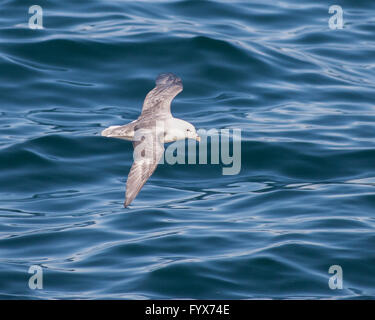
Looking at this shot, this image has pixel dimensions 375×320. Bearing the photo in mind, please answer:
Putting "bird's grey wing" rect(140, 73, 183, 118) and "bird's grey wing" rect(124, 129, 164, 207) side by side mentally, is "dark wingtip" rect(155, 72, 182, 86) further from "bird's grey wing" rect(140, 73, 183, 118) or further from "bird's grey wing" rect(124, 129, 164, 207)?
"bird's grey wing" rect(124, 129, 164, 207)

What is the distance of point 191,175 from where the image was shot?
1459 centimetres

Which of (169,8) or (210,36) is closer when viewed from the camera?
(210,36)

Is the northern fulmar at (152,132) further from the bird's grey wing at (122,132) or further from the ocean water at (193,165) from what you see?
the ocean water at (193,165)

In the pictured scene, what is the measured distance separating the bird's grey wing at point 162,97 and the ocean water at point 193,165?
166cm

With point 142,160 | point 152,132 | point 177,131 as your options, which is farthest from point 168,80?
point 142,160

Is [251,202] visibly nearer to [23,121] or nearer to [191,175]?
[191,175]

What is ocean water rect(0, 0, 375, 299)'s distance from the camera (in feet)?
39.0

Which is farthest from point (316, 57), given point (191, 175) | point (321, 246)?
point (321, 246)

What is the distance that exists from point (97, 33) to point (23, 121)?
10.9 feet

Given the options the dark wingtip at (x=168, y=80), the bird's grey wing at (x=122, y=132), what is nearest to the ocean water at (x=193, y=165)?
the dark wingtip at (x=168, y=80)

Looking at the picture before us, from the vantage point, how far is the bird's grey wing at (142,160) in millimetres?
9344

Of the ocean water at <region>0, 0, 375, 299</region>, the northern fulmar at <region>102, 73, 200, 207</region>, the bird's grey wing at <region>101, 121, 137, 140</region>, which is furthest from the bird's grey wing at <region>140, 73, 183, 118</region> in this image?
the ocean water at <region>0, 0, 375, 299</region>

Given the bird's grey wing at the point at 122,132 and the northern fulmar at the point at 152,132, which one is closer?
the northern fulmar at the point at 152,132

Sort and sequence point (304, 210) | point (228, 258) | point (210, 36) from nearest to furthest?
point (228, 258) → point (304, 210) → point (210, 36)
